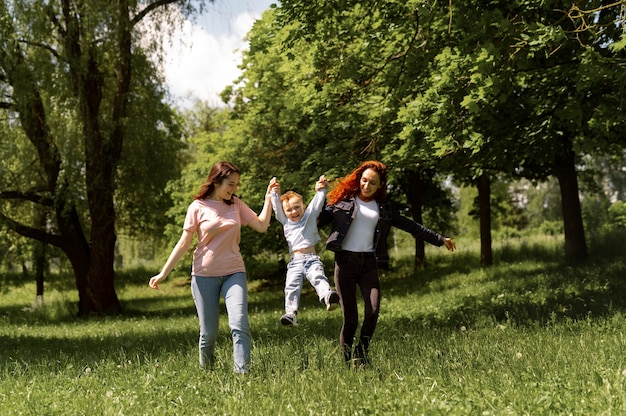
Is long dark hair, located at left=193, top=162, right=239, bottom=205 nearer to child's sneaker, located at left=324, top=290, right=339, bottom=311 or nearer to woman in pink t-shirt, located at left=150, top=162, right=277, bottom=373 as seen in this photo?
woman in pink t-shirt, located at left=150, top=162, right=277, bottom=373

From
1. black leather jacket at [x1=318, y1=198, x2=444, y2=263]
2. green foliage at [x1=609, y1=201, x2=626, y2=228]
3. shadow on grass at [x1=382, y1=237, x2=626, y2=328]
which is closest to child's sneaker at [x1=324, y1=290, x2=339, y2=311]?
black leather jacket at [x1=318, y1=198, x2=444, y2=263]

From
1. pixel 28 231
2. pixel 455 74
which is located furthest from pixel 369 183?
pixel 28 231

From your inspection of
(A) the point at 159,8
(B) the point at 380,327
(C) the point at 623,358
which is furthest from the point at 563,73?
(A) the point at 159,8

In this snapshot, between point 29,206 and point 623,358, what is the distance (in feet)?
79.7

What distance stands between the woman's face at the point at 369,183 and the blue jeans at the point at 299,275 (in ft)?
2.67

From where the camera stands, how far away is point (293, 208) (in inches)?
248

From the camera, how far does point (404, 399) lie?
4734 mm

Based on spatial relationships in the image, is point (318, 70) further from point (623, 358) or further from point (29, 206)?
point (29, 206)

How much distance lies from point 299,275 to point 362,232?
753mm

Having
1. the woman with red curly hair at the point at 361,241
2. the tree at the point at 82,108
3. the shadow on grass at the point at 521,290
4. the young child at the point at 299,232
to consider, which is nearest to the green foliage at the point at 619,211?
the shadow on grass at the point at 521,290

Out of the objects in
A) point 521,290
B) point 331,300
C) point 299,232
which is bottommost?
point 521,290

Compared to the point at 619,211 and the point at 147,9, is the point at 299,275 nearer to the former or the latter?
the point at 147,9

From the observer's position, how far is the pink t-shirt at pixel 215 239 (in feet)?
19.5

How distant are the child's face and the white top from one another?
53 centimetres
